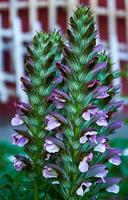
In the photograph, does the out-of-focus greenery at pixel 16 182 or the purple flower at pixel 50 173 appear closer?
the purple flower at pixel 50 173

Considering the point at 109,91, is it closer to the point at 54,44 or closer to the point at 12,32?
the point at 54,44

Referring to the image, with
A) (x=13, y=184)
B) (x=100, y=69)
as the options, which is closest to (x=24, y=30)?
(x=13, y=184)

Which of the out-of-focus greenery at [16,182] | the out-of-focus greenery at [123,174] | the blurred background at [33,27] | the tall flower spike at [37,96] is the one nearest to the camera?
the tall flower spike at [37,96]

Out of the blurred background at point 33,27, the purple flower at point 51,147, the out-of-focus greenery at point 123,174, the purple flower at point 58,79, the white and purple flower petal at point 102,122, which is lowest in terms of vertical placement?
the out-of-focus greenery at point 123,174

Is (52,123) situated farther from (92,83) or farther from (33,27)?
(33,27)

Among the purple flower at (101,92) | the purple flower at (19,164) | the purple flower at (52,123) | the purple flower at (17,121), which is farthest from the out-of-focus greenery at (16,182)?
the purple flower at (101,92)

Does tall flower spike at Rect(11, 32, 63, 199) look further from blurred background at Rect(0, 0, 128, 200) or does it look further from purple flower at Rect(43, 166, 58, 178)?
blurred background at Rect(0, 0, 128, 200)

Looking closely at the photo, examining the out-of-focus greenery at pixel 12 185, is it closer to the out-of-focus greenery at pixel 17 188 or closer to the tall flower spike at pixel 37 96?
the out-of-focus greenery at pixel 17 188
